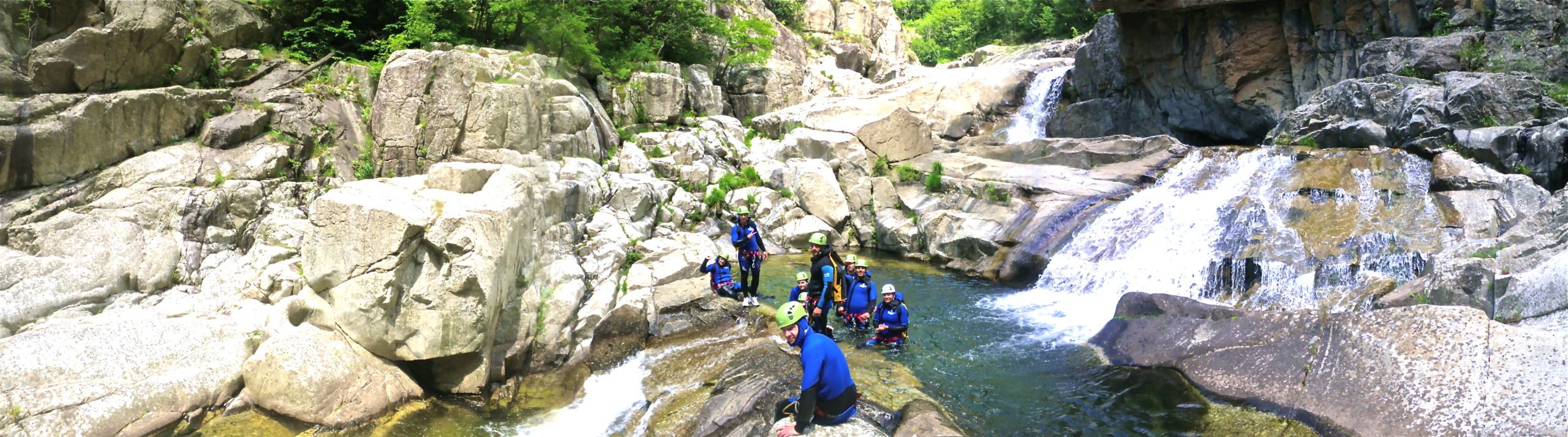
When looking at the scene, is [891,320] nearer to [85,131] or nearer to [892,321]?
[892,321]

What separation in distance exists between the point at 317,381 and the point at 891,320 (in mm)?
7048

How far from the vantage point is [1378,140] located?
1535cm

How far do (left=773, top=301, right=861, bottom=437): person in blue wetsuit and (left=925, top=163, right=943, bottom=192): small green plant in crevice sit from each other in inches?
577

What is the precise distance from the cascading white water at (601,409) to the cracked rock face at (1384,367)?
6.48m

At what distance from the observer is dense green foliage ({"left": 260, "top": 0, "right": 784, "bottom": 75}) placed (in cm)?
1611

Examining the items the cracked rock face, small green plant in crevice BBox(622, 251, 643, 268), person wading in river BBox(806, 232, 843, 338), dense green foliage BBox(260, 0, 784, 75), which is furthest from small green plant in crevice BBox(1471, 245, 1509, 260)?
dense green foliage BBox(260, 0, 784, 75)

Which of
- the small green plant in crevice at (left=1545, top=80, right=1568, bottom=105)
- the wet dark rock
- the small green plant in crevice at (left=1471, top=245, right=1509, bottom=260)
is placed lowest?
the wet dark rock

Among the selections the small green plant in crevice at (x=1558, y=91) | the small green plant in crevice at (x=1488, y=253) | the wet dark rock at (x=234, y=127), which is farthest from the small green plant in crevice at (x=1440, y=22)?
the wet dark rock at (x=234, y=127)

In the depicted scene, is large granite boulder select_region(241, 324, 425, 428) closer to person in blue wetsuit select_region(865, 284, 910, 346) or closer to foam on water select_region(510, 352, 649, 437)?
foam on water select_region(510, 352, 649, 437)

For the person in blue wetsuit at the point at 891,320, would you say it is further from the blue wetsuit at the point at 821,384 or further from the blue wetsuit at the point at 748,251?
the blue wetsuit at the point at 821,384

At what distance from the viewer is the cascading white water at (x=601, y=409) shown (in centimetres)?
806

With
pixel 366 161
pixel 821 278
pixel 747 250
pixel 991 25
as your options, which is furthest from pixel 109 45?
pixel 991 25

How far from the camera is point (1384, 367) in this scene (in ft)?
24.2

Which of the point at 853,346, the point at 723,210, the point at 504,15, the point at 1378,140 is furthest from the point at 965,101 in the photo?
the point at 853,346
